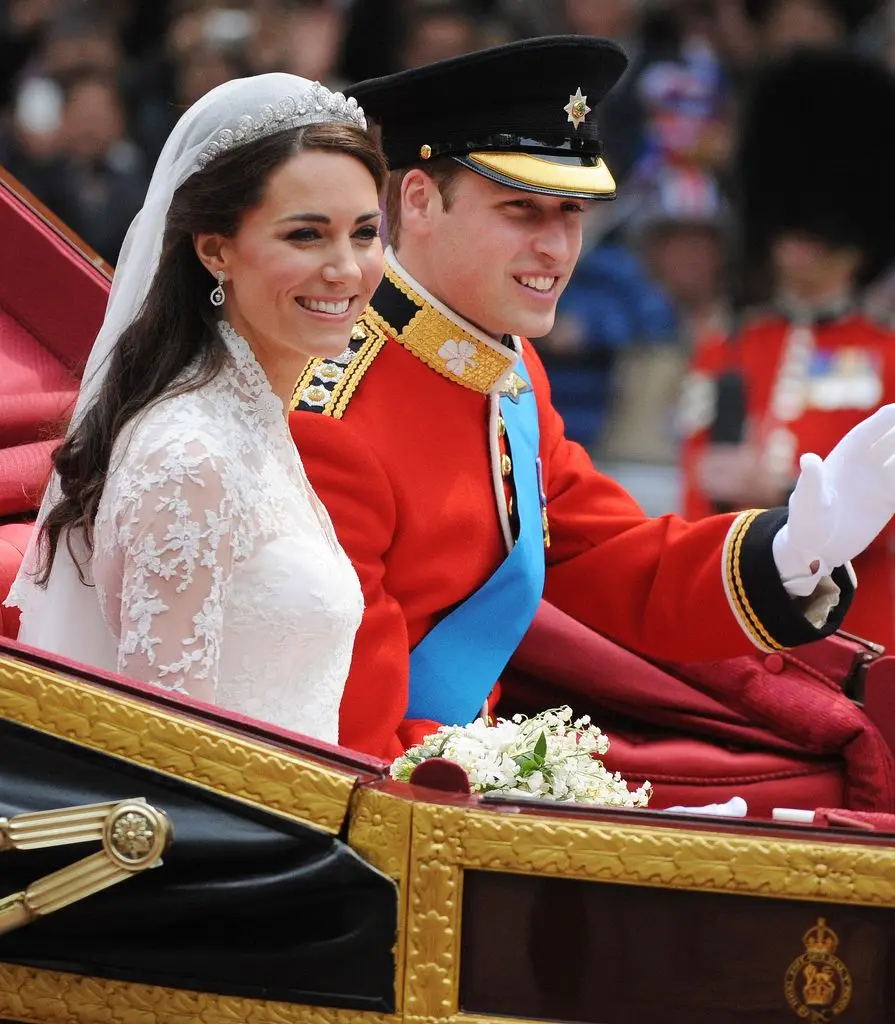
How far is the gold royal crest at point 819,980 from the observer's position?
1922 millimetres

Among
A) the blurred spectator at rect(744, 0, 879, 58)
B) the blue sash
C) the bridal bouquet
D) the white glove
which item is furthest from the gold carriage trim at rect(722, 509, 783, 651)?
the blurred spectator at rect(744, 0, 879, 58)

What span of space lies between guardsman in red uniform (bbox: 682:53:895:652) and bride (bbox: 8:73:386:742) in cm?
253

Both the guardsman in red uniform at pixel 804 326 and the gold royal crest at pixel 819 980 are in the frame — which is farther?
the guardsman in red uniform at pixel 804 326

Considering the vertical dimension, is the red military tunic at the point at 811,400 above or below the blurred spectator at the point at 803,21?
below

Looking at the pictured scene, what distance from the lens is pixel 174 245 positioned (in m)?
2.35

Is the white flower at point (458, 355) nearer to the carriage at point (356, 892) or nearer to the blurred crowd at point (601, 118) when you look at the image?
the carriage at point (356, 892)

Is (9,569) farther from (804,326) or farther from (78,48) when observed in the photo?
(78,48)

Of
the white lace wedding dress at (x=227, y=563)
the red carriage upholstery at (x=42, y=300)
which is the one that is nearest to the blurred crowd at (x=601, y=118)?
the red carriage upholstery at (x=42, y=300)

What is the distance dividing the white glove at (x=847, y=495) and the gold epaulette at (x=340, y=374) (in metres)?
0.61

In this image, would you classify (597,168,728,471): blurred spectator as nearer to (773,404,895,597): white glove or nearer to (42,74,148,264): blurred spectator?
(42,74,148,264): blurred spectator

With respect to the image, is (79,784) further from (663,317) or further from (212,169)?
(663,317)

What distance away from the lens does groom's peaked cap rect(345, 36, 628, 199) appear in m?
2.69

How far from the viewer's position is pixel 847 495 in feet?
8.86

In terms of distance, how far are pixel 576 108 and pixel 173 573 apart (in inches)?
37.9
